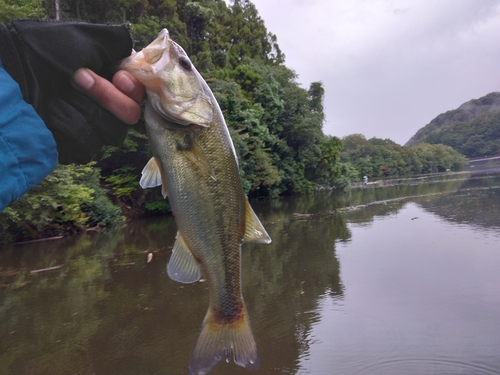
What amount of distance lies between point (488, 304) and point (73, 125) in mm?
6252

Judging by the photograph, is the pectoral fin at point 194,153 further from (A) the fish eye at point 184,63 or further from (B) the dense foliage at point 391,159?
(B) the dense foliage at point 391,159

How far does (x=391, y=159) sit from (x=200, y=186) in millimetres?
71977

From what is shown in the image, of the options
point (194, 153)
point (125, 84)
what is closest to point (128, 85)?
point (125, 84)

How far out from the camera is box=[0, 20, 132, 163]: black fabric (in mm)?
1384

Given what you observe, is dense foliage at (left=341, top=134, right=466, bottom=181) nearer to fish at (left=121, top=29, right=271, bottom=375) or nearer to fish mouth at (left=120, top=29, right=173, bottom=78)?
fish at (left=121, top=29, right=271, bottom=375)

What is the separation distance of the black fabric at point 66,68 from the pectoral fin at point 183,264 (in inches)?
22.7

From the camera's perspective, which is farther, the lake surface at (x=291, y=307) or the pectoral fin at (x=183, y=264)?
the lake surface at (x=291, y=307)

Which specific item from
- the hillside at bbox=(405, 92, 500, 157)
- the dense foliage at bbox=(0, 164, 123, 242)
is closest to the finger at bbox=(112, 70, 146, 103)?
the dense foliage at bbox=(0, 164, 123, 242)

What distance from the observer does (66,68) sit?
4.90ft

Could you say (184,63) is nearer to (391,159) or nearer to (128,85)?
(128,85)

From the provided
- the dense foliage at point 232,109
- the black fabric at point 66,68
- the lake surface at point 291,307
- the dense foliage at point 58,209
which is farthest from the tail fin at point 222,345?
the dense foliage at point 232,109

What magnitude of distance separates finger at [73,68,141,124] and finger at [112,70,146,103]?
0.02 meters

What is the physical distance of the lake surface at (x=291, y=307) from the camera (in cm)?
449

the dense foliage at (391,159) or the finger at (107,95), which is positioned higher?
the dense foliage at (391,159)
